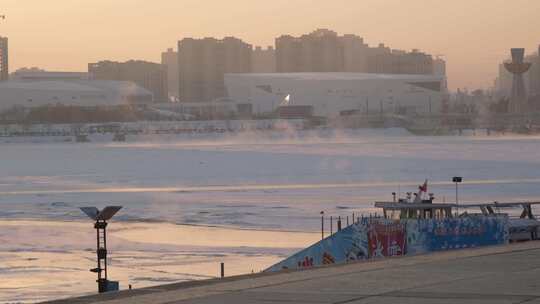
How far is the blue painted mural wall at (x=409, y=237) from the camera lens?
18.0m

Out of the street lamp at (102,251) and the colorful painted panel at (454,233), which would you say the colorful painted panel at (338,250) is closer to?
the colorful painted panel at (454,233)

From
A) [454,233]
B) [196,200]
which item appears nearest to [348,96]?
[196,200]

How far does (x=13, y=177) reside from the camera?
5559cm

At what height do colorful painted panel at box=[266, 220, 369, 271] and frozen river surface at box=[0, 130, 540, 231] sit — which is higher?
colorful painted panel at box=[266, 220, 369, 271]

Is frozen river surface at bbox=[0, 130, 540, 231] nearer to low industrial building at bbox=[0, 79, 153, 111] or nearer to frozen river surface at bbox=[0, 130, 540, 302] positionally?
frozen river surface at bbox=[0, 130, 540, 302]

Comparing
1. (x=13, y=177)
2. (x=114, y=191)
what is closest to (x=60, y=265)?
(x=114, y=191)

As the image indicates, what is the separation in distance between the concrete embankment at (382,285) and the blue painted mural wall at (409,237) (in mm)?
4136

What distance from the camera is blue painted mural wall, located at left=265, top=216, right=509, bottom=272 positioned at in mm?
18016

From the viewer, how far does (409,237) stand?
716 inches

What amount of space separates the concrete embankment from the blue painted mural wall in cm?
414

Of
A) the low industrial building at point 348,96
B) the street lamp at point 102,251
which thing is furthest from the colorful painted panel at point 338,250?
the low industrial building at point 348,96

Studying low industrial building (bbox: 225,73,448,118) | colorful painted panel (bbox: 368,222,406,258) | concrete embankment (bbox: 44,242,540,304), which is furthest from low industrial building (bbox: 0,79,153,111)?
concrete embankment (bbox: 44,242,540,304)

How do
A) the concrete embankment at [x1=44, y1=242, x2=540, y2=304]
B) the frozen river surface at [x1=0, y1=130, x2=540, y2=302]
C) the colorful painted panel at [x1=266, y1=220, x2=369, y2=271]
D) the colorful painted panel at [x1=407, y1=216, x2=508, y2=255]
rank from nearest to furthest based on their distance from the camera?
1. the concrete embankment at [x1=44, y1=242, x2=540, y2=304]
2. the colorful painted panel at [x1=407, y1=216, x2=508, y2=255]
3. the colorful painted panel at [x1=266, y1=220, x2=369, y2=271]
4. the frozen river surface at [x1=0, y1=130, x2=540, y2=302]

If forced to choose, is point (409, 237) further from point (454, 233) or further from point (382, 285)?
point (382, 285)
